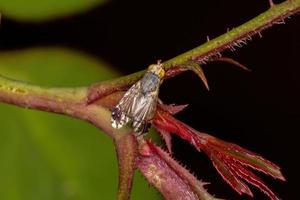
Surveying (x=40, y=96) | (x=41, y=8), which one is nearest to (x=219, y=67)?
(x=41, y=8)

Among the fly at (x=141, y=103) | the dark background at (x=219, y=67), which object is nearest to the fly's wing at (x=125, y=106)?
the fly at (x=141, y=103)

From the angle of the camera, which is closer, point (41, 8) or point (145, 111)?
point (145, 111)

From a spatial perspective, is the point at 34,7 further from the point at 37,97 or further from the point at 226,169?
the point at 226,169

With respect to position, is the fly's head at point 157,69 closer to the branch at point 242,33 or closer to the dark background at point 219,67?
the branch at point 242,33

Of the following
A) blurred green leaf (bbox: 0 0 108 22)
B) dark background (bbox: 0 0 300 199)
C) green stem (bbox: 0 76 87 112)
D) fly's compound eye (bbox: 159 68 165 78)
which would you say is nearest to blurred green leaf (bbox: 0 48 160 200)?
blurred green leaf (bbox: 0 0 108 22)

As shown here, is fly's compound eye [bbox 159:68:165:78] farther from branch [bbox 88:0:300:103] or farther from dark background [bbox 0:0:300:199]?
dark background [bbox 0:0:300:199]

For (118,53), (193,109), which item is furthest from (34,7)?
(193,109)

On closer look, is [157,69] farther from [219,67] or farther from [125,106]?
[219,67]
